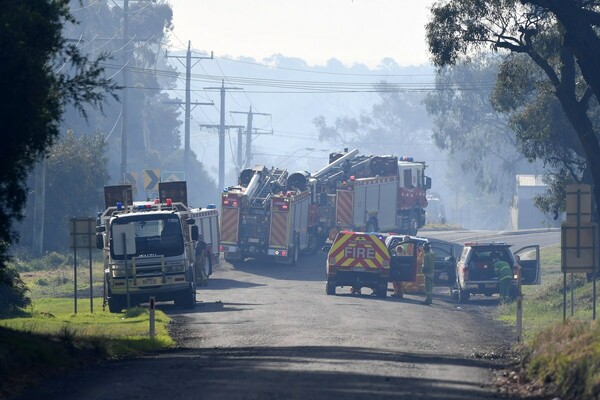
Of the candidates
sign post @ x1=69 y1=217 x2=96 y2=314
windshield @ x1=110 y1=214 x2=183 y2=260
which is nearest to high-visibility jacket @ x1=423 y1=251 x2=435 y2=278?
windshield @ x1=110 y1=214 x2=183 y2=260

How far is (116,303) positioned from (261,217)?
595 inches

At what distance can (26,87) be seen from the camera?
60.0 ft

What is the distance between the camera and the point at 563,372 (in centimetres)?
1545

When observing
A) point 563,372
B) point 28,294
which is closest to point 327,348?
point 563,372

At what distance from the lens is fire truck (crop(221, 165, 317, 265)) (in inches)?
1810

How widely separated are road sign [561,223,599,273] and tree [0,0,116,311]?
32.1 feet

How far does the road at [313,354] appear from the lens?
49.0 feet

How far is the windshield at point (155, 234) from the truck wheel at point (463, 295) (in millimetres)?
10441

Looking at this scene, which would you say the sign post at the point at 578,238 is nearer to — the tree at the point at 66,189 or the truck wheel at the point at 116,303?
the truck wheel at the point at 116,303

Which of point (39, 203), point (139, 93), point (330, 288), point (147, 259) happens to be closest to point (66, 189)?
point (39, 203)

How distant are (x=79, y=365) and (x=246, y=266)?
101 ft

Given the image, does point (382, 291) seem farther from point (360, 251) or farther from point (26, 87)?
point (26, 87)

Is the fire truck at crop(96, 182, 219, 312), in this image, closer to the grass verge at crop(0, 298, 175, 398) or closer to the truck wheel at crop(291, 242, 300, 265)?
the grass verge at crop(0, 298, 175, 398)

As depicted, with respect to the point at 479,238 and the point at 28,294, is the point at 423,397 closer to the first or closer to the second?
the point at 28,294
